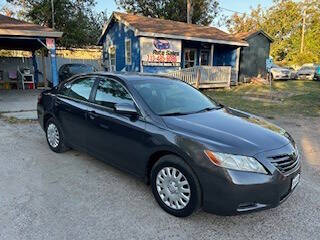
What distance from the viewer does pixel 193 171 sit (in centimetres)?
312

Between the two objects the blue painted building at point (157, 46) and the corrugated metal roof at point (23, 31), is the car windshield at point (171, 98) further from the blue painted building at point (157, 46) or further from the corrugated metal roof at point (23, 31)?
the blue painted building at point (157, 46)

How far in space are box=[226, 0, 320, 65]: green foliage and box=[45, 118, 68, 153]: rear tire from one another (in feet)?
139

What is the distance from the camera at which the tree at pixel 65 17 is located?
84.2ft

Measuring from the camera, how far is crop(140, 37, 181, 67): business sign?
634 inches

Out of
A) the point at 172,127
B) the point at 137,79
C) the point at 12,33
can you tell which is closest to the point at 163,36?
the point at 12,33

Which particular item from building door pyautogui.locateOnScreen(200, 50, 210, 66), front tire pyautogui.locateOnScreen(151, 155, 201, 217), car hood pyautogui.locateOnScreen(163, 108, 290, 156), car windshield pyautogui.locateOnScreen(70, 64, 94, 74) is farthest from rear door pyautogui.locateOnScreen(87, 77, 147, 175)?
building door pyautogui.locateOnScreen(200, 50, 210, 66)

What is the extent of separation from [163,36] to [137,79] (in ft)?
40.3

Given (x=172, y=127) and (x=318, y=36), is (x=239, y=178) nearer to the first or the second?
(x=172, y=127)

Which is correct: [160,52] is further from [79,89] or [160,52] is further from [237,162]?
[237,162]

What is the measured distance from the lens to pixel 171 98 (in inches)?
167

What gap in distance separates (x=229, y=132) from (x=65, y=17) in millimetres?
26652

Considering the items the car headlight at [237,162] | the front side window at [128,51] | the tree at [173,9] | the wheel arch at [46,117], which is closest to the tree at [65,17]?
the tree at [173,9]

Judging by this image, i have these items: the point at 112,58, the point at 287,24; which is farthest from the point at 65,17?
the point at 287,24

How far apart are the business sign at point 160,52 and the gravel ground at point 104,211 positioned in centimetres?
1185
